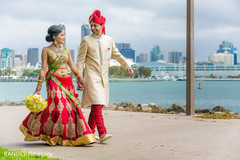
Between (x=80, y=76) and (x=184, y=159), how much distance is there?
6.73 feet

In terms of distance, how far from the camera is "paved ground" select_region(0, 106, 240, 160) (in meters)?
5.59

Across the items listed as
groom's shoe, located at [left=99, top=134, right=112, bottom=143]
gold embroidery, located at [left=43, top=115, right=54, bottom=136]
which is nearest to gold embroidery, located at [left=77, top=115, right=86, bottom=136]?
gold embroidery, located at [left=43, top=115, right=54, bottom=136]

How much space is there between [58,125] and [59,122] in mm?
44

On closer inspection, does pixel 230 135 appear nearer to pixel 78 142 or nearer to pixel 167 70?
pixel 78 142

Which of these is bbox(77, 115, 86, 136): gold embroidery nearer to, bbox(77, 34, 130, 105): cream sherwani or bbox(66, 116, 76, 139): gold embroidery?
bbox(66, 116, 76, 139): gold embroidery

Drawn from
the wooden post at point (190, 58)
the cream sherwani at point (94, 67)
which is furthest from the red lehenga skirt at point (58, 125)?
the wooden post at point (190, 58)

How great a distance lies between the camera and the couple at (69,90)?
6.21m

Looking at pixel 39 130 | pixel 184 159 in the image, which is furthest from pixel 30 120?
pixel 184 159

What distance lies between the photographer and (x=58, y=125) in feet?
20.3

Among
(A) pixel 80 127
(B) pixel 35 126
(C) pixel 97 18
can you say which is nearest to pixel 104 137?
(A) pixel 80 127

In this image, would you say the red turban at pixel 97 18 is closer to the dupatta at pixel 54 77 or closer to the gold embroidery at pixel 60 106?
the dupatta at pixel 54 77

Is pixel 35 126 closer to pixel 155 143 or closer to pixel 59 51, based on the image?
pixel 59 51

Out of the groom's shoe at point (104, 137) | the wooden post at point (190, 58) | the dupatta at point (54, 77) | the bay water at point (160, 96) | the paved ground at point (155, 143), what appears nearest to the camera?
the paved ground at point (155, 143)

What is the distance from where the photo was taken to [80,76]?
6547 mm
